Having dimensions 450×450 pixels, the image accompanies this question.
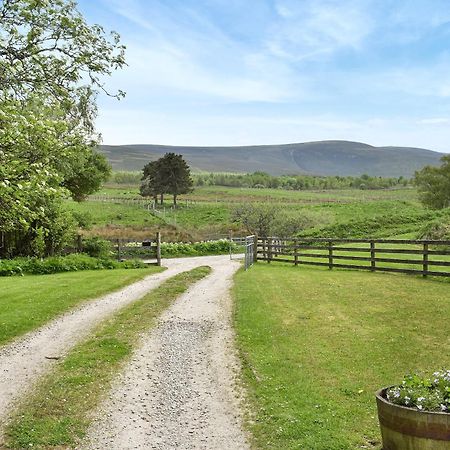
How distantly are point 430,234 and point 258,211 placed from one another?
109ft

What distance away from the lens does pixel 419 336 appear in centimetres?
1219

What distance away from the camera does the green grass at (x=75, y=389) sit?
764cm

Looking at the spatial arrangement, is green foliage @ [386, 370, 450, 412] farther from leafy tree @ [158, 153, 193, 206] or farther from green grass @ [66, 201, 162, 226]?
leafy tree @ [158, 153, 193, 206]

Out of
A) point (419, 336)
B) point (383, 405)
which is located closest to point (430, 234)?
point (419, 336)

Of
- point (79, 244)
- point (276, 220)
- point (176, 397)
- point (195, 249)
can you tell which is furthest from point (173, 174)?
point (176, 397)

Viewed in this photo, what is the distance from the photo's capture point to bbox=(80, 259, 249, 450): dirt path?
7.54 metres

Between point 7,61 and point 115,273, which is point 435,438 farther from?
point 115,273

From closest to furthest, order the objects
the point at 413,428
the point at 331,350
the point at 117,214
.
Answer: the point at 413,428, the point at 331,350, the point at 117,214

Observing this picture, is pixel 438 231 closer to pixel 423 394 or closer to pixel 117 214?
pixel 423 394

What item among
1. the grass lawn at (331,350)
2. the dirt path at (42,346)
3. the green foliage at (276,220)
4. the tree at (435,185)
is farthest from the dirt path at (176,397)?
the tree at (435,185)

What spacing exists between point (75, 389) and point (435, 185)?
64110 millimetres

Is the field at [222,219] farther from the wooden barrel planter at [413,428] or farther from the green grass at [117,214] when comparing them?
the wooden barrel planter at [413,428]

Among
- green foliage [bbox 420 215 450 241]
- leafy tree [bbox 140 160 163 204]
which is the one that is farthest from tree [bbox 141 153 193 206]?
green foliage [bbox 420 215 450 241]

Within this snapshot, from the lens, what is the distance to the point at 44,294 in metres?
19.1
